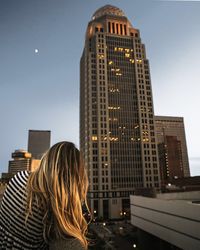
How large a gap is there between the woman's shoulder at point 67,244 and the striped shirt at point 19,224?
245mm

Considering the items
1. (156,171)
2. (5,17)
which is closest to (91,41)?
(156,171)

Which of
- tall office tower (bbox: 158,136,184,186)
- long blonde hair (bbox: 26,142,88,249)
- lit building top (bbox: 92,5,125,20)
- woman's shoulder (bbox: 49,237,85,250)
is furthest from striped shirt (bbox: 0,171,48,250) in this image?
tall office tower (bbox: 158,136,184,186)

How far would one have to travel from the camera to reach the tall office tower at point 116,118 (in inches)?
3558

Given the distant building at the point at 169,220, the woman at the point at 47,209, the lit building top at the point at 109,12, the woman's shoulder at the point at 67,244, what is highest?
the lit building top at the point at 109,12

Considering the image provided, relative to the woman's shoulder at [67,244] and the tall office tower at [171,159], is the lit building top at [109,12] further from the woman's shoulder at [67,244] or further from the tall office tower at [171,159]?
the woman's shoulder at [67,244]

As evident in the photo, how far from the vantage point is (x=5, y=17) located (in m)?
15.3

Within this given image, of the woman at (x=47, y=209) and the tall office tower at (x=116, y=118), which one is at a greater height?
the tall office tower at (x=116, y=118)

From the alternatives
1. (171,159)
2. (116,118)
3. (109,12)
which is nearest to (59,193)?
(116,118)

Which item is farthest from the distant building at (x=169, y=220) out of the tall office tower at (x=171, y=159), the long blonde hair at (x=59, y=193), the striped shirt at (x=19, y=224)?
the tall office tower at (x=171, y=159)

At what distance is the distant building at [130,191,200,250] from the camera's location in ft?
82.5

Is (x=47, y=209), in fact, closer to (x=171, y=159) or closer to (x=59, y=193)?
(x=59, y=193)

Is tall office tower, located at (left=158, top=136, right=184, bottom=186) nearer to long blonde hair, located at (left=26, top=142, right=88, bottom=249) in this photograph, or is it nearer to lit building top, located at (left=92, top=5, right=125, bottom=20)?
lit building top, located at (left=92, top=5, right=125, bottom=20)

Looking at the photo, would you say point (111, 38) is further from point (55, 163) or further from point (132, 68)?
point (55, 163)

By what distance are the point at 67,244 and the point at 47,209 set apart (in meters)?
0.47
